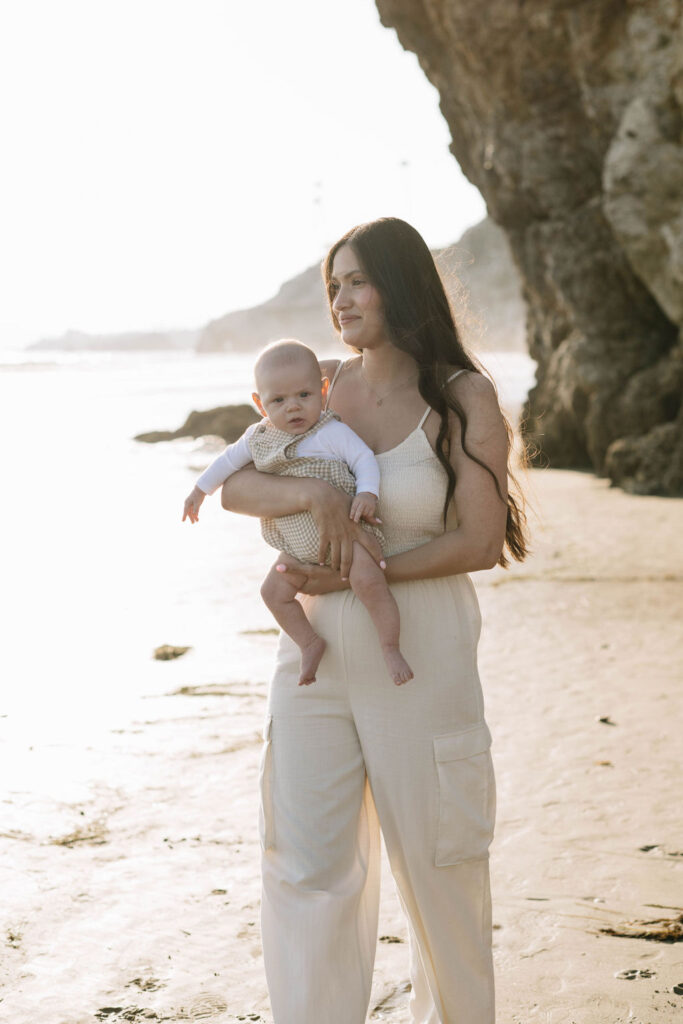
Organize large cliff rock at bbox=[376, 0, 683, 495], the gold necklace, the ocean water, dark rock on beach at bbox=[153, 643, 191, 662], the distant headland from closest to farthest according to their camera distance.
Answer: the gold necklace < the ocean water < dark rock on beach at bbox=[153, 643, 191, 662] < large cliff rock at bbox=[376, 0, 683, 495] < the distant headland

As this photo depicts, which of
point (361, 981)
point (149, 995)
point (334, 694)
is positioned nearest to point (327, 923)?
point (361, 981)

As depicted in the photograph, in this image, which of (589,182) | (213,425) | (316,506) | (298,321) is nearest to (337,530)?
(316,506)

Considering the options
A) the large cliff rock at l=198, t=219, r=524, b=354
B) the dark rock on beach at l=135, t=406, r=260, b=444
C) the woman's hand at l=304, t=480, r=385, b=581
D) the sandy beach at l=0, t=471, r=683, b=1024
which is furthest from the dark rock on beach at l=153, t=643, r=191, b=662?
the large cliff rock at l=198, t=219, r=524, b=354

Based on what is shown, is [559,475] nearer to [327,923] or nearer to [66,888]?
[66,888]

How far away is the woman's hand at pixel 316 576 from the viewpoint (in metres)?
2.30

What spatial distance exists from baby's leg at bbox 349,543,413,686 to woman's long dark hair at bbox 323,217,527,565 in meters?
0.24

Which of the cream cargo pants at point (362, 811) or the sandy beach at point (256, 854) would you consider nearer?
the cream cargo pants at point (362, 811)

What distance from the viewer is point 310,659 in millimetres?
2232

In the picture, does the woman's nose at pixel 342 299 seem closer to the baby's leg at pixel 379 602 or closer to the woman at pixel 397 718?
the woman at pixel 397 718

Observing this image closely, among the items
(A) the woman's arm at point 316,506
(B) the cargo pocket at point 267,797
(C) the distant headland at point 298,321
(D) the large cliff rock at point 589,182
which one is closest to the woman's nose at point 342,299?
(A) the woman's arm at point 316,506

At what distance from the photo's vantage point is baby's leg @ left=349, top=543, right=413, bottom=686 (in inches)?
85.6

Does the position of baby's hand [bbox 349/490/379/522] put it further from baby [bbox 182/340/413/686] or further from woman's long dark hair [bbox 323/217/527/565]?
woman's long dark hair [bbox 323/217/527/565]

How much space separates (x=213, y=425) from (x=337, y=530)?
17537 mm

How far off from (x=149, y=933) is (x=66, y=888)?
43cm
